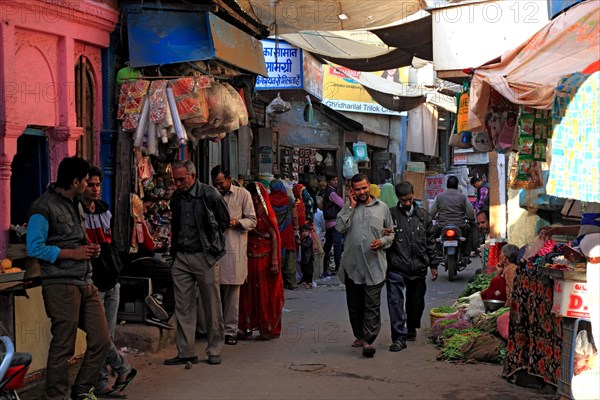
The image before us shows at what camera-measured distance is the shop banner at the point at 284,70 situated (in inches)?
627

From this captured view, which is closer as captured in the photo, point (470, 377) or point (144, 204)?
point (470, 377)

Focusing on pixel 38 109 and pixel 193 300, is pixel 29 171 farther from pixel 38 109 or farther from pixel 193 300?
pixel 193 300

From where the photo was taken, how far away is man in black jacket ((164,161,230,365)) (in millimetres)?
8648

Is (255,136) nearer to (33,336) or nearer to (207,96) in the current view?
(207,96)

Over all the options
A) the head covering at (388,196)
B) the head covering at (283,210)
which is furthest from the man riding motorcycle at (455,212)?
the head covering at (283,210)

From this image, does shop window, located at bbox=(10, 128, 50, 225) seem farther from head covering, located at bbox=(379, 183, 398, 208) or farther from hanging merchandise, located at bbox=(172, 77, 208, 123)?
head covering, located at bbox=(379, 183, 398, 208)

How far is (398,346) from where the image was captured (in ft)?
31.1

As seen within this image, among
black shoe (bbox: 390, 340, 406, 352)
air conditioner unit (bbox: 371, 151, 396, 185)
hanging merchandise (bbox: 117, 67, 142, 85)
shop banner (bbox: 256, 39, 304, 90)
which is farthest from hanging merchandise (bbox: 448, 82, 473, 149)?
air conditioner unit (bbox: 371, 151, 396, 185)

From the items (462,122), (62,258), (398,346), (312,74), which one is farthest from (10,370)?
(312,74)

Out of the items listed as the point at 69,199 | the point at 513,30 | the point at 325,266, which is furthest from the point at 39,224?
the point at 325,266

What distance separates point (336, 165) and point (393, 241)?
1332 cm

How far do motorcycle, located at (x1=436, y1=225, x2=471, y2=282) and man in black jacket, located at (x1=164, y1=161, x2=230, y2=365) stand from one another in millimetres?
7731

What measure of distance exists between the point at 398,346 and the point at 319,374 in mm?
1426

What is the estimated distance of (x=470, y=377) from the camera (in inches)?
319
